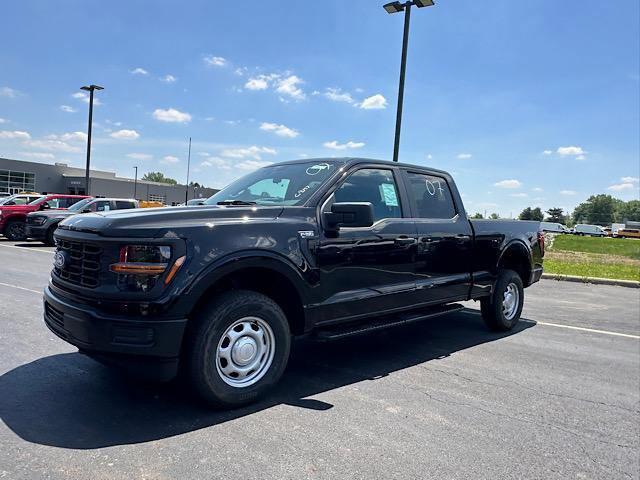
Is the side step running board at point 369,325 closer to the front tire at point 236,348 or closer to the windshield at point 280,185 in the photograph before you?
the front tire at point 236,348

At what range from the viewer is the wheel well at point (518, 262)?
6.34 meters

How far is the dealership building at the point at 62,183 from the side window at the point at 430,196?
4976 centimetres

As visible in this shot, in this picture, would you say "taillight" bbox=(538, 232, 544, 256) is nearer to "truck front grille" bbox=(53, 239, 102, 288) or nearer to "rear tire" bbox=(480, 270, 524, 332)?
"rear tire" bbox=(480, 270, 524, 332)

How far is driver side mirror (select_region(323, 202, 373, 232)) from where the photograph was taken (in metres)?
3.71

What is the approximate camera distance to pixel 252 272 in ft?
11.9

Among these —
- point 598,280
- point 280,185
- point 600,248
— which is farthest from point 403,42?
point 600,248

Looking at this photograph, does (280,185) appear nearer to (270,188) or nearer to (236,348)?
(270,188)

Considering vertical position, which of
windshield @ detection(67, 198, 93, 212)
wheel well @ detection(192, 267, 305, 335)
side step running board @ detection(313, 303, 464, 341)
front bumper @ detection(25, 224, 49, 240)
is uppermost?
windshield @ detection(67, 198, 93, 212)

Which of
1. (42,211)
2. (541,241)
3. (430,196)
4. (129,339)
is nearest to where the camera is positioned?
(129,339)

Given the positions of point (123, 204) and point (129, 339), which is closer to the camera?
point (129, 339)

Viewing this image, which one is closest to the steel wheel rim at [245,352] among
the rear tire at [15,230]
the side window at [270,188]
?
the side window at [270,188]

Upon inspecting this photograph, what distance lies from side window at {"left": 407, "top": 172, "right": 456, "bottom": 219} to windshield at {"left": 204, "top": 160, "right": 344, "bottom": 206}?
1062 mm

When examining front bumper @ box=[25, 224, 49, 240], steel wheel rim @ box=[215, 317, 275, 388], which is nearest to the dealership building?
front bumper @ box=[25, 224, 49, 240]

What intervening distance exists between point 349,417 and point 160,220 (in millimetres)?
1859
